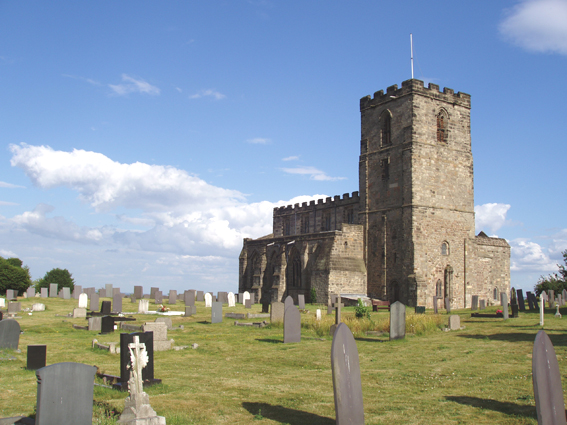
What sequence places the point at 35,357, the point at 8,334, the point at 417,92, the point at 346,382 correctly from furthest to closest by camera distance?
the point at 417,92
the point at 8,334
the point at 35,357
the point at 346,382

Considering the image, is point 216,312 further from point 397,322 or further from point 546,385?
point 546,385

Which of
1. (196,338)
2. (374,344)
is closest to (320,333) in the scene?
(374,344)

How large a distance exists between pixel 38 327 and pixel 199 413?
601 inches

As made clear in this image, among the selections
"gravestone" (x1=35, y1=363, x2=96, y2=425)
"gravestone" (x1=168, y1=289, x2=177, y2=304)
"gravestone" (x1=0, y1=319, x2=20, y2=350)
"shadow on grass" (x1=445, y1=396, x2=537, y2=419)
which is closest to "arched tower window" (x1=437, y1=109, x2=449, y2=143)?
"gravestone" (x1=168, y1=289, x2=177, y2=304)

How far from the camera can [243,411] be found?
27.3ft

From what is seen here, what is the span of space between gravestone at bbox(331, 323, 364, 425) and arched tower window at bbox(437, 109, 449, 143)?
34569 mm

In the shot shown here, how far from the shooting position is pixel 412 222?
3656cm

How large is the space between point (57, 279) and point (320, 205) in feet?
83.9

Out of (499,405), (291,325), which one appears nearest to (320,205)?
(291,325)

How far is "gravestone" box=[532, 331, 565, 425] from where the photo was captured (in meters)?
6.88

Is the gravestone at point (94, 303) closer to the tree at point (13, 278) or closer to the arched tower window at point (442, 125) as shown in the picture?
the tree at point (13, 278)

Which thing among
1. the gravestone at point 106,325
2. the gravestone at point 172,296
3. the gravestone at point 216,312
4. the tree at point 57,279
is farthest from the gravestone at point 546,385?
the tree at point 57,279

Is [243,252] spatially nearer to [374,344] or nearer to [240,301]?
[240,301]

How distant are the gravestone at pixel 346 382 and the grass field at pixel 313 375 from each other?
2.34 feet
